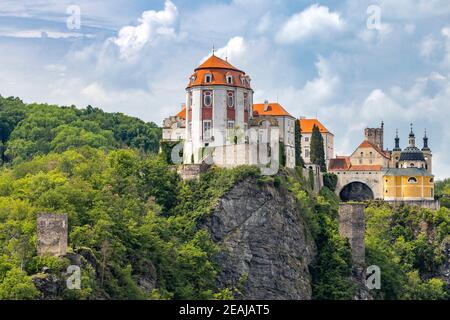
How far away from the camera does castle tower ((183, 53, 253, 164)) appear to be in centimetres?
8844

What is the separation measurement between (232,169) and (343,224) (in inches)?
433

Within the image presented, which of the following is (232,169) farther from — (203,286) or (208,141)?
(203,286)

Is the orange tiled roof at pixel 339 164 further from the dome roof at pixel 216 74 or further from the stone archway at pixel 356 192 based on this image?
the dome roof at pixel 216 74

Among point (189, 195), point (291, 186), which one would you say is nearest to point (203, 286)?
point (189, 195)

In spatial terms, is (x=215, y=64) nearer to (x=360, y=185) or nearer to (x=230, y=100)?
(x=230, y=100)

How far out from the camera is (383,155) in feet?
374

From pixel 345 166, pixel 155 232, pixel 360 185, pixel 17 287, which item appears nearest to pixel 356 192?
pixel 360 185

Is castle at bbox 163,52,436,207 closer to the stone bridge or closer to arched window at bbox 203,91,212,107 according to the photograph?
arched window at bbox 203,91,212,107

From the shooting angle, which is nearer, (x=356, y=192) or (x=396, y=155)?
(x=356, y=192)

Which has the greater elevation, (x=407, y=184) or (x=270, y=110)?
(x=270, y=110)

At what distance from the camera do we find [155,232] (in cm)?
7825

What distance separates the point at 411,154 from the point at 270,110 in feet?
69.2

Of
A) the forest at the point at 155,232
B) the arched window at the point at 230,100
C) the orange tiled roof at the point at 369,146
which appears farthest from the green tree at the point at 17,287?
the orange tiled roof at the point at 369,146

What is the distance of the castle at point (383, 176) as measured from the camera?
10969 cm
